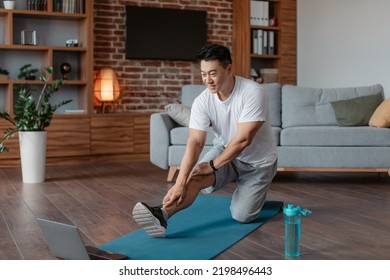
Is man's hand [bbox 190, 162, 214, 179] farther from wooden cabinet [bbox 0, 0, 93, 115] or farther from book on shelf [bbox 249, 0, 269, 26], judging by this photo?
Answer: book on shelf [bbox 249, 0, 269, 26]

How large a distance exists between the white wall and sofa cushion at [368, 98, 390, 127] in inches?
51.9

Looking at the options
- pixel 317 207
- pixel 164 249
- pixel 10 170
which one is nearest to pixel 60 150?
pixel 10 170

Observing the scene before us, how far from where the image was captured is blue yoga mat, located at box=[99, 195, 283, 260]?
2.73 m

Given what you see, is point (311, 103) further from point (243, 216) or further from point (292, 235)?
point (292, 235)

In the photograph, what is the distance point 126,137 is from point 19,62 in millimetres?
1414

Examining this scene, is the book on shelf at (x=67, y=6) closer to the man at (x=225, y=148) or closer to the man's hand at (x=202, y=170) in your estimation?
the man at (x=225, y=148)

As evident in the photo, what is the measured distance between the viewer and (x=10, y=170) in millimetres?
5895

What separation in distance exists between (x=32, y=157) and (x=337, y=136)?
8.42 ft

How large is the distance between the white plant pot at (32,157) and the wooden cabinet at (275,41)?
10.5 feet

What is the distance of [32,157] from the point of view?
5078 mm

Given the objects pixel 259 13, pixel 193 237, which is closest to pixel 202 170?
pixel 193 237

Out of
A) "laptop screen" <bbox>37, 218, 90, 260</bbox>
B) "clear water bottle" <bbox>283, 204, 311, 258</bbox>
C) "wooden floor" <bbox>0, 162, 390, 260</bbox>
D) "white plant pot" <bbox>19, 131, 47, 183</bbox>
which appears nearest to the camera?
"laptop screen" <bbox>37, 218, 90, 260</bbox>

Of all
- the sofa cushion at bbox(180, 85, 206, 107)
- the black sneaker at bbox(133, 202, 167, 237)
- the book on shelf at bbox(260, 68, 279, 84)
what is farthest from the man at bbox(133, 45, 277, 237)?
the book on shelf at bbox(260, 68, 279, 84)
